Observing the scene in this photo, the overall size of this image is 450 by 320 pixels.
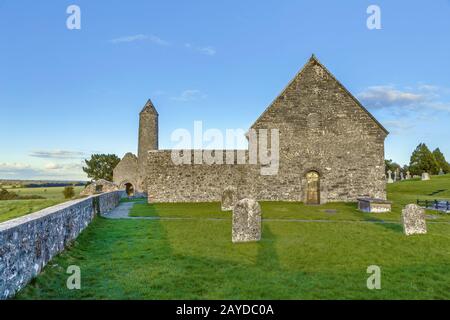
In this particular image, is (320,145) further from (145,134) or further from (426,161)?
(426,161)

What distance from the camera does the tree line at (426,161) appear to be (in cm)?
6638

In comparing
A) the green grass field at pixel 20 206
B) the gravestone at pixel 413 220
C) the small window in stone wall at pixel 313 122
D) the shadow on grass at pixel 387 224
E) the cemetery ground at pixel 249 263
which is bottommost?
the green grass field at pixel 20 206

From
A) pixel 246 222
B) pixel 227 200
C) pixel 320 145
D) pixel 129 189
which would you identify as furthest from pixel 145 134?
pixel 246 222

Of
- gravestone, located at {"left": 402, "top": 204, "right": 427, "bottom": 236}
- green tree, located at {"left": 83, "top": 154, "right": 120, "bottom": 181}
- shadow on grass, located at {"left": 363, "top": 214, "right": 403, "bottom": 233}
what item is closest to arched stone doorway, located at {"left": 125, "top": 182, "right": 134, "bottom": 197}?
green tree, located at {"left": 83, "top": 154, "right": 120, "bottom": 181}

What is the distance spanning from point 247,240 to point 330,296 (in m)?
4.85

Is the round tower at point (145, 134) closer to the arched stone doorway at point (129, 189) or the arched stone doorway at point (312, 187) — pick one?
the arched stone doorway at point (129, 189)

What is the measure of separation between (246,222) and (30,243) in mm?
6148

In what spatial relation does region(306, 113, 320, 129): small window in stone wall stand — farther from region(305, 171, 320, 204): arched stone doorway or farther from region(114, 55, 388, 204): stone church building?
region(305, 171, 320, 204): arched stone doorway

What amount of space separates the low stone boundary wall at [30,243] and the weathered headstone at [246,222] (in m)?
4.91

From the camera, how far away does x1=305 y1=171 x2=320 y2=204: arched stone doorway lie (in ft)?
81.0

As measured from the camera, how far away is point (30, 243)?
6.51 m

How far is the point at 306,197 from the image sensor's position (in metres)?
24.7

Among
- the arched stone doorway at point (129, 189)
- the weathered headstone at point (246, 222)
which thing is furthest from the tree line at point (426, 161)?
the weathered headstone at point (246, 222)
